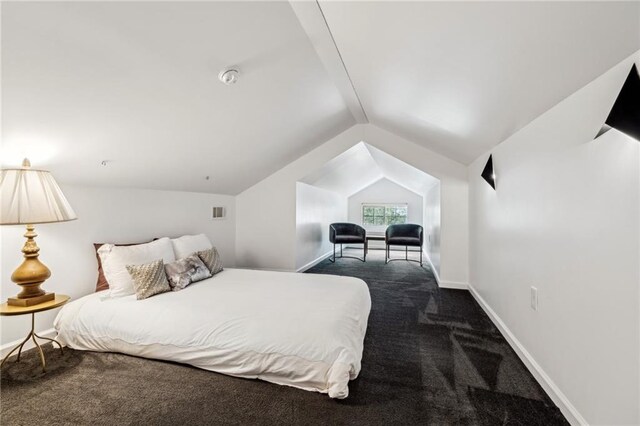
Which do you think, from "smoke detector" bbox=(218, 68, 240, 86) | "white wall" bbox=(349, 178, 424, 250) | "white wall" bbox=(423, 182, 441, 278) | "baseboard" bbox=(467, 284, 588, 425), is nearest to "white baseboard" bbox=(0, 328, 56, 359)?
"smoke detector" bbox=(218, 68, 240, 86)

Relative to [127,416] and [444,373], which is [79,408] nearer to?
[127,416]

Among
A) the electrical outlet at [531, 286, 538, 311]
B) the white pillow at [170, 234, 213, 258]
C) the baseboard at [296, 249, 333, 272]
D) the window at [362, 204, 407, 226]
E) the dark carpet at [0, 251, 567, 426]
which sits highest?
the window at [362, 204, 407, 226]

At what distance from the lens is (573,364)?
58.4 inches

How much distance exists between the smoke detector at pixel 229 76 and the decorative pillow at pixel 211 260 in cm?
186

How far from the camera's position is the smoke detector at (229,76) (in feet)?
6.82

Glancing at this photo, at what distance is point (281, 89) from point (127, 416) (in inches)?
103

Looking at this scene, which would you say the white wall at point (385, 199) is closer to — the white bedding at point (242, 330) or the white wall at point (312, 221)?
the white wall at point (312, 221)

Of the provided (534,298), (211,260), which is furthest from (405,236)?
(211,260)

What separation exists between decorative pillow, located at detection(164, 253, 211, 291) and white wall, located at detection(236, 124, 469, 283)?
1.90 metres

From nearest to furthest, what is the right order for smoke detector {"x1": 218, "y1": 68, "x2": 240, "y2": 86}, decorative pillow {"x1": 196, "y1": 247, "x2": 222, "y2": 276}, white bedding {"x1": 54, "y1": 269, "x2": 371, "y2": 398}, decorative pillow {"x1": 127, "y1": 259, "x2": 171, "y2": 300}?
1. white bedding {"x1": 54, "y1": 269, "x2": 371, "y2": 398}
2. smoke detector {"x1": 218, "y1": 68, "x2": 240, "y2": 86}
3. decorative pillow {"x1": 127, "y1": 259, "x2": 171, "y2": 300}
4. decorative pillow {"x1": 196, "y1": 247, "x2": 222, "y2": 276}

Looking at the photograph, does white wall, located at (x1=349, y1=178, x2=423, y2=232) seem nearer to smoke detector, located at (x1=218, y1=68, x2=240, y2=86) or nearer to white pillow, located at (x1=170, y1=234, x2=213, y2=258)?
white pillow, located at (x1=170, y1=234, x2=213, y2=258)

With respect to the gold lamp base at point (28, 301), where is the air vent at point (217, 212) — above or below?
above

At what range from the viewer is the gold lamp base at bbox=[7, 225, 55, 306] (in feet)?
6.36

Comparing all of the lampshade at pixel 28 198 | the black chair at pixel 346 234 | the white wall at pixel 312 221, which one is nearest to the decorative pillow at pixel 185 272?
the lampshade at pixel 28 198
